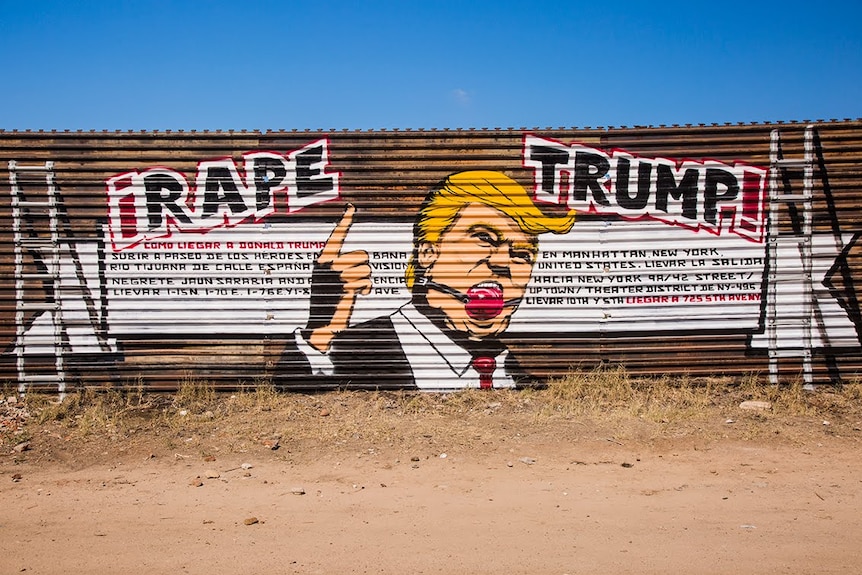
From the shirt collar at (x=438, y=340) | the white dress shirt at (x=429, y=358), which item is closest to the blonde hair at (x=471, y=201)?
the shirt collar at (x=438, y=340)

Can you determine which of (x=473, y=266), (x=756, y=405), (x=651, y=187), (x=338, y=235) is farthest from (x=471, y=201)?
(x=756, y=405)

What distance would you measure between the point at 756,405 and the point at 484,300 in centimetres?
332

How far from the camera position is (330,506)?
5164 millimetres

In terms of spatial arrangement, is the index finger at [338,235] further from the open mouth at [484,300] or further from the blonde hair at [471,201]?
the open mouth at [484,300]

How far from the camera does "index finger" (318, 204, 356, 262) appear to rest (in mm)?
7949

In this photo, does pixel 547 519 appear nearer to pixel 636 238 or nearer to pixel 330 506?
pixel 330 506

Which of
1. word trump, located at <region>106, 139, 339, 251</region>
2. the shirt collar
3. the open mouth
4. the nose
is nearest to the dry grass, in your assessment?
the shirt collar

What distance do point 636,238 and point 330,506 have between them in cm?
491

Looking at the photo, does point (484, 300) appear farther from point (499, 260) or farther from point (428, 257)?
point (428, 257)

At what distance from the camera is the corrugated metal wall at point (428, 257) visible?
309 inches

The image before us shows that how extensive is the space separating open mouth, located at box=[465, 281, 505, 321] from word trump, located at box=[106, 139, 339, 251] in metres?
2.06

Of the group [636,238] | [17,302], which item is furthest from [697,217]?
[17,302]

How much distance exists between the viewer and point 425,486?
18.3ft

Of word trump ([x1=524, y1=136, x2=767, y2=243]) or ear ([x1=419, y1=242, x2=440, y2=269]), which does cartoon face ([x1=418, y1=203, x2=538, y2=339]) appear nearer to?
ear ([x1=419, y1=242, x2=440, y2=269])
